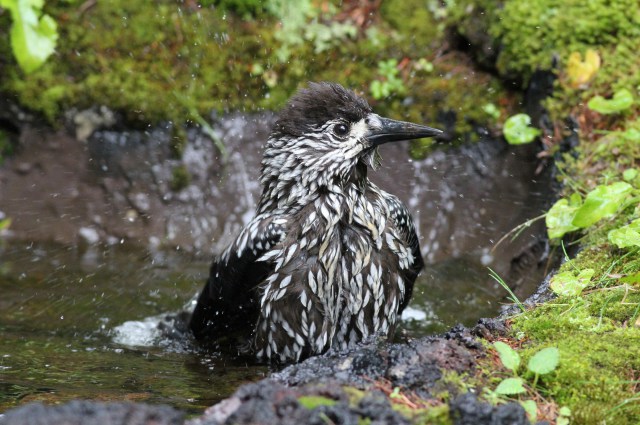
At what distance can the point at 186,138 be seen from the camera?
7148mm

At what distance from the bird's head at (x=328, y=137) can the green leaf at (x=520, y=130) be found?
188 centimetres

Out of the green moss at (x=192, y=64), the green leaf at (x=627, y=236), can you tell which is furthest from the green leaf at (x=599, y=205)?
the green moss at (x=192, y=64)

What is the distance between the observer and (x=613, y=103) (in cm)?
531

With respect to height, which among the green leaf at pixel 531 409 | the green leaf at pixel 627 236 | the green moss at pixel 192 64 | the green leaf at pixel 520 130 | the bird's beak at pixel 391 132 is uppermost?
the green moss at pixel 192 64

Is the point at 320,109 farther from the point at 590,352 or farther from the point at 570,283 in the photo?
the point at 590,352

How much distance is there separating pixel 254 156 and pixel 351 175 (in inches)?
109

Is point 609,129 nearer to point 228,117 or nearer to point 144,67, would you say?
point 228,117

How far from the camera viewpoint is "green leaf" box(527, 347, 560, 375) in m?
2.77

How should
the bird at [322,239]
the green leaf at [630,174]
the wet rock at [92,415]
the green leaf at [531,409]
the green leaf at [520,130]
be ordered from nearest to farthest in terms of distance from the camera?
the wet rock at [92,415] < the green leaf at [531,409] < the bird at [322,239] < the green leaf at [630,174] < the green leaf at [520,130]

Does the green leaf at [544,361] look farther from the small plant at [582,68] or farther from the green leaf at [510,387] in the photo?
the small plant at [582,68]

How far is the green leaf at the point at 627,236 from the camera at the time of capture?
11.5 ft

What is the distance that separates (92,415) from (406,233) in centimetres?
285

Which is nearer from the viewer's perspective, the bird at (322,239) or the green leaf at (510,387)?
the green leaf at (510,387)

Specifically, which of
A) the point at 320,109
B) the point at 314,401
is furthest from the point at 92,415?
the point at 320,109
